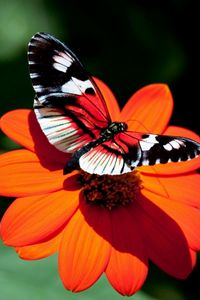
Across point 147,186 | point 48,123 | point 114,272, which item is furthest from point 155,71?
point 114,272

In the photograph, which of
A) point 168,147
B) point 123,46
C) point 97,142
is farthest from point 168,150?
point 123,46

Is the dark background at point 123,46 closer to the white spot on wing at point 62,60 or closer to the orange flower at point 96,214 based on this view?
the orange flower at point 96,214

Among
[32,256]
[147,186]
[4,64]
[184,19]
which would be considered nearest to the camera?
[32,256]

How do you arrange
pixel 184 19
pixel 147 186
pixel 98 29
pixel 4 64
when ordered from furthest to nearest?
pixel 184 19 < pixel 98 29 < pixel 4 64 < pixel 147 186

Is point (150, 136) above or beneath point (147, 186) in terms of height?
above

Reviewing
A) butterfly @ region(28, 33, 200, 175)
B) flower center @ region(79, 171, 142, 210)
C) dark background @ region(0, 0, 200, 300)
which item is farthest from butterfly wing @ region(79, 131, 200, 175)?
dark background @ region(0, 0, 200, 300)

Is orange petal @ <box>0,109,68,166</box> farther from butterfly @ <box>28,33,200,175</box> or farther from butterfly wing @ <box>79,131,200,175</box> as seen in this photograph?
butterfly wing @ <box>79,131,200,175</box>

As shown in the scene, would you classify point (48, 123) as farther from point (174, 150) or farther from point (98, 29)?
point (98, 29)

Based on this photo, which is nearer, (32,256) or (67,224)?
(32,256)

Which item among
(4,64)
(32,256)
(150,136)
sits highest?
(150,136)
